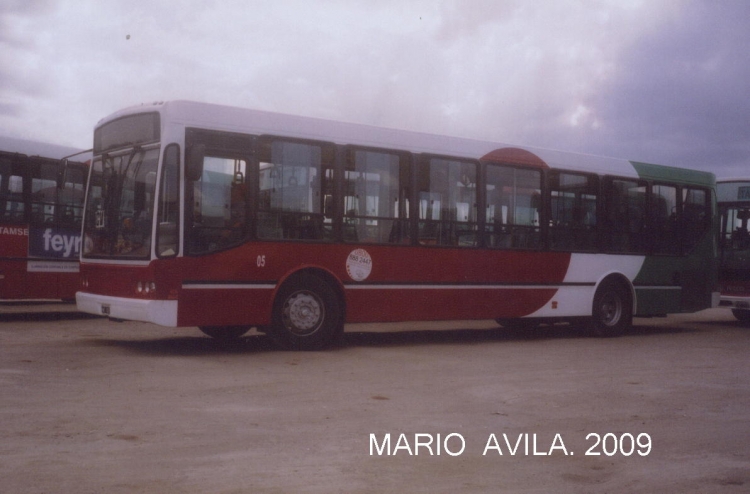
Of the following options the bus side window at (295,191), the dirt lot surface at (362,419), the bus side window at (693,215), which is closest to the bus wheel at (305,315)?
the dirt lot surface at (362,419)

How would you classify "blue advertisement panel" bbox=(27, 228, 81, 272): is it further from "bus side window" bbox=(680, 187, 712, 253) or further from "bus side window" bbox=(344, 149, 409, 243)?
"bus side window" bbox=(680, 187, 712, 253)

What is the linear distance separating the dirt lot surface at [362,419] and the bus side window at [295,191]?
1648mm

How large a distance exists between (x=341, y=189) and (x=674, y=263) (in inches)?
291

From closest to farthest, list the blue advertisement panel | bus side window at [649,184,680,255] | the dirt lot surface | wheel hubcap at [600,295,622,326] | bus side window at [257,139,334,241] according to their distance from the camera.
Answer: the dirt lot surface, bus side window at [257,139,334,241], the blue advertisement panel, wheel hubcap at [600,295,622,326], bus side window at [649,184,680,255]

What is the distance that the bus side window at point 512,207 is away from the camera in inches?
518

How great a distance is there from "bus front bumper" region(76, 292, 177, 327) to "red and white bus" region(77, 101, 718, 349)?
0.08ft

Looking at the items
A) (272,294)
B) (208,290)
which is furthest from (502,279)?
(208,290)

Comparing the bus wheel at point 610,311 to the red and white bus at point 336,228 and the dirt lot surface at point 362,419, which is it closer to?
the red and white bus at point 336,228

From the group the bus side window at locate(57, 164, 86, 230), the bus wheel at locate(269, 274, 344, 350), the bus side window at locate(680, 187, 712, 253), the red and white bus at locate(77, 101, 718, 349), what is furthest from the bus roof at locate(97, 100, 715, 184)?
the bus side window at locate(57, 164, 86, 230)

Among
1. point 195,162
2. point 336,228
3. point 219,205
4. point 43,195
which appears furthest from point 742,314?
point 43,195

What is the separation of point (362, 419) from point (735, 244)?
15.5m

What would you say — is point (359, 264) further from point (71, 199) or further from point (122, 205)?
point (71, 199)

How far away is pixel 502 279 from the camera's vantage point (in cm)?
1320

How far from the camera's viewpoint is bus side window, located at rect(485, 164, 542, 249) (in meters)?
13.1
